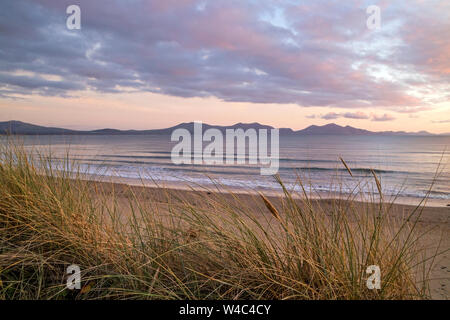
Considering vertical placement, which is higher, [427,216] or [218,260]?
[218,260]

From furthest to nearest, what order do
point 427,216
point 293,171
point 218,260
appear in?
point 293,171
point 427,216
point 218,260

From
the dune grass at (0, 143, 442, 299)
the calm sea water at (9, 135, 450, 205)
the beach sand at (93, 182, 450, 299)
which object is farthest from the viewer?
the calm sea water at (9, 135, 450, 205)

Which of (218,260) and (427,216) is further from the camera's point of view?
(427,216)

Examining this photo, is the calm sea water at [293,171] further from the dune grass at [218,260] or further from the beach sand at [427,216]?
the dune grass at [218,260]

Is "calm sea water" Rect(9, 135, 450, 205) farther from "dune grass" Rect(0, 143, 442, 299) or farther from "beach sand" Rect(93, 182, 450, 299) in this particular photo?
"dune grass" Rect(0, 143, 442, 299)

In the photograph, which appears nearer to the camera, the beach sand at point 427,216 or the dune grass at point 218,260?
the dune grass at point 218,260

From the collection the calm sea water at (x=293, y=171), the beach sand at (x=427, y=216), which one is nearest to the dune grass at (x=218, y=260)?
the beach sand at (x=427, y=216)

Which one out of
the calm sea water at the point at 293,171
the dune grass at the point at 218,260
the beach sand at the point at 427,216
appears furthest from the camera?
the calm sea water at the point at 293,171

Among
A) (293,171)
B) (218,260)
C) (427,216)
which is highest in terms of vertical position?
(218,260)

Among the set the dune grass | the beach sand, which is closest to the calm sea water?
the beach sand

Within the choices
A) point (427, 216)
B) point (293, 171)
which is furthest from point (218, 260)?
point (293, 171)

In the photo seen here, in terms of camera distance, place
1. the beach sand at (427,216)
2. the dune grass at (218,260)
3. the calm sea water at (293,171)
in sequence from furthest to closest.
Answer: the calm sea water at (293,171) < the beach sand at (427,216) < the dune grass at (218,260)

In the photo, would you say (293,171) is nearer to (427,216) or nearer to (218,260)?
(427,216)
